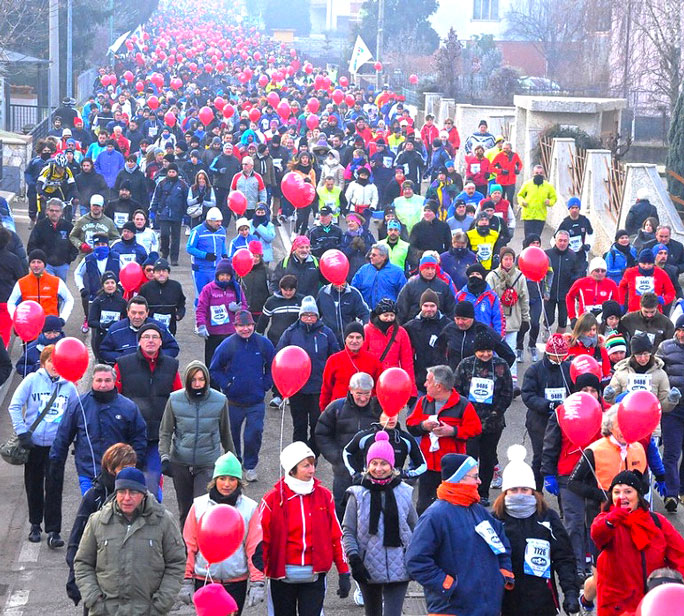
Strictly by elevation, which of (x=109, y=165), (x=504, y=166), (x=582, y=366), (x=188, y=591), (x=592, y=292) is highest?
(x=504, y=166)

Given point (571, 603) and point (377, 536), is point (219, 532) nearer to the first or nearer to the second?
point (377, 536)

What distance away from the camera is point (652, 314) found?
43.4 feet

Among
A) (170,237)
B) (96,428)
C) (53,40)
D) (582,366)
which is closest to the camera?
(96,428)

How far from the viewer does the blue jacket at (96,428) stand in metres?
9.88

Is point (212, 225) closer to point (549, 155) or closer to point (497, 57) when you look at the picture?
point (549, 155)

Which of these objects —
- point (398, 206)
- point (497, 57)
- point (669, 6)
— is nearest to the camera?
point (398, 206)

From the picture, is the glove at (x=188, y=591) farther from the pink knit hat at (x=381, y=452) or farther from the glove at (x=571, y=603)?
the glove at (x=571, y=603)

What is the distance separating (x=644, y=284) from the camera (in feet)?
50.1

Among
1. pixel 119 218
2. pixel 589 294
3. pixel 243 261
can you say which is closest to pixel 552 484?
pixel 589 294

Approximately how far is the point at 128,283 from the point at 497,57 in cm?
5581

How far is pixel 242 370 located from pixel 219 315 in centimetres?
232

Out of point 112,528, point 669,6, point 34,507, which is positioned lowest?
point 34,507

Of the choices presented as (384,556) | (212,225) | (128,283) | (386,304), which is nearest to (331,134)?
(212,225)

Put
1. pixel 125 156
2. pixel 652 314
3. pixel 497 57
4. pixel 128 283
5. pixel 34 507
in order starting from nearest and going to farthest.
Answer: pixel 34 507 < pixel 652 314 < pixel 128 283 < pixel 125 156 < pixel 497 57
